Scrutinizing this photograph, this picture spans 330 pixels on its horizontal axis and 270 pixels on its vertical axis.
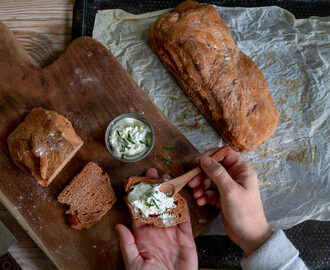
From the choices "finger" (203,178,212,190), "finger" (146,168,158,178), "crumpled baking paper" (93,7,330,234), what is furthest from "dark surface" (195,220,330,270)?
"finger" (146,168,158,178)

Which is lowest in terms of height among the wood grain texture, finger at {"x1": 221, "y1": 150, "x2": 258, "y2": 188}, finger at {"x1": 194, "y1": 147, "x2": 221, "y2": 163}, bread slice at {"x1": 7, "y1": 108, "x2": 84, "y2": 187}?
finger at {"x1": 221, "y1": 150, "x2": 258, "y2": 188}

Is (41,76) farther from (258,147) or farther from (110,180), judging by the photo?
(258,147)

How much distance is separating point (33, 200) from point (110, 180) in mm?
878

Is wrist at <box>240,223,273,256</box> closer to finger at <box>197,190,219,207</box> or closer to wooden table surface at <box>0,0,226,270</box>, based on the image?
finger at <box>197,190,219,207</box>

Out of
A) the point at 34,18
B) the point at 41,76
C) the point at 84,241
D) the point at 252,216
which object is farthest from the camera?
the point at 34,18

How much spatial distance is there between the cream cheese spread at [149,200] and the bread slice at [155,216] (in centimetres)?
6

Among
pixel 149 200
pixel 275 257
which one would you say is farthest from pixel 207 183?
pixel 275 257

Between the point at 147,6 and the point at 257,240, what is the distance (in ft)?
10.5

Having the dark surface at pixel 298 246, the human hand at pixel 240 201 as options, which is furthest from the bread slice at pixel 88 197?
the dark surface at pixel 298 246

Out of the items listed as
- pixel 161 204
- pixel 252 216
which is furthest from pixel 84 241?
pixel 252 216

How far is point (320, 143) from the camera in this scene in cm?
368

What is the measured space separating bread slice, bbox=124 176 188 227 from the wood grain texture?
6.36 ft

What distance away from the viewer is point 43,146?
3.08 m

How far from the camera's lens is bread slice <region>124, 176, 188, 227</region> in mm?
3090
